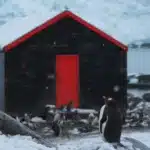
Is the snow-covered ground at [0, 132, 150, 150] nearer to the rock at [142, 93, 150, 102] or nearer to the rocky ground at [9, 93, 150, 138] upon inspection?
the rocky ground at [9, 93, 150, 138]

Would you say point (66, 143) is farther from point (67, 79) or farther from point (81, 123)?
point (67, 79)

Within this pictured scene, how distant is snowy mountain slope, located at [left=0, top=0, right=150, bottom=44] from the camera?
3497 centimetres

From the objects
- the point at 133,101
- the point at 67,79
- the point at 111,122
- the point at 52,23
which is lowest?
the point at 111,122

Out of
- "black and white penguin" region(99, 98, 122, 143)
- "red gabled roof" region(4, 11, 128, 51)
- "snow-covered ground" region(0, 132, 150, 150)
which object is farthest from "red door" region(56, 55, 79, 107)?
"black and white penguin" region(99, 98, 122, 143)

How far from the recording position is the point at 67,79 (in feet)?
53.3

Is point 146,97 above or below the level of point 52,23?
below

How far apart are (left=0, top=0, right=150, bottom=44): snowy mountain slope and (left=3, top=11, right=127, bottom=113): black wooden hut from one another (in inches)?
678

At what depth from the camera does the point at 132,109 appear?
18.1 m

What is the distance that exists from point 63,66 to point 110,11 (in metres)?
24.8

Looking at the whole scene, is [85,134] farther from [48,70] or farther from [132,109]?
[132,109]

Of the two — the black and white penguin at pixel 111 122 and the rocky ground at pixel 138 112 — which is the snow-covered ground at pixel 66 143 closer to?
the black and white penguin at pixel 111 122

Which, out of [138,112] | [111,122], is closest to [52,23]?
[138,112]

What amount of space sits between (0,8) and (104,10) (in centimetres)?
971

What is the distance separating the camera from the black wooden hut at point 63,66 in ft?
51.2
